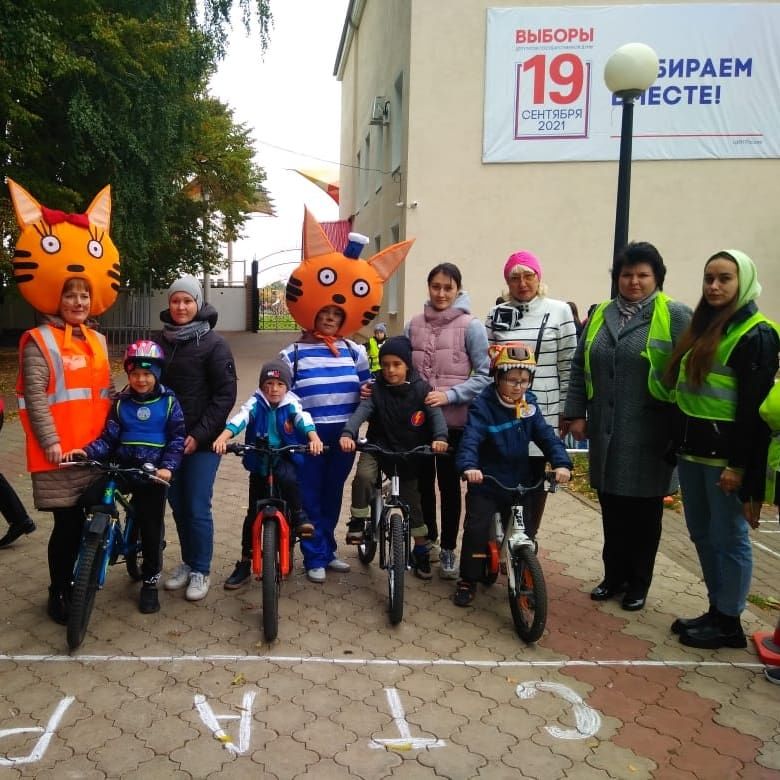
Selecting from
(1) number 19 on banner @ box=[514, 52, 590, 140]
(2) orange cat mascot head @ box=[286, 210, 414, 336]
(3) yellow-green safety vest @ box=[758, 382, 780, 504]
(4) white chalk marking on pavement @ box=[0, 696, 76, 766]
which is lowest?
(4) white chalk marking on pavement @ box=[0, 696, 76, 766]

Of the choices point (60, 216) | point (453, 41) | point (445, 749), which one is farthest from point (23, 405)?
point (453, 41)

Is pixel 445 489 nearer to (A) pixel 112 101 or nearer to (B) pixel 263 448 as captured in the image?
(B) pixel 263 448

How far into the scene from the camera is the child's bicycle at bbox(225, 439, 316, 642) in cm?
392

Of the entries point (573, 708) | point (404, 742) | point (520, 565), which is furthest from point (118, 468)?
point (573, 708)

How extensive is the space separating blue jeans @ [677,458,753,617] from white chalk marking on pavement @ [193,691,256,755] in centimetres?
246

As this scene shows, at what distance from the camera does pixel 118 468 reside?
387 cm

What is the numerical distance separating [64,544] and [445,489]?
2286 mm

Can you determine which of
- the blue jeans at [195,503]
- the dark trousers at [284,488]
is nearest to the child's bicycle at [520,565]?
the dark trousers at [284,488]

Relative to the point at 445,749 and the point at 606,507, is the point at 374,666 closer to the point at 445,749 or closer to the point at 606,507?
the point at 445,749

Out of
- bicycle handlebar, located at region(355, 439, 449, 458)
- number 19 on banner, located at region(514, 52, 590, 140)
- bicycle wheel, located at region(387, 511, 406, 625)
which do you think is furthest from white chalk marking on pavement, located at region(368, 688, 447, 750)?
number 19 on banner, located at region(514, 52, 590, 140)

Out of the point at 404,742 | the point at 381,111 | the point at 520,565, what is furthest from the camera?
the point at 381,111

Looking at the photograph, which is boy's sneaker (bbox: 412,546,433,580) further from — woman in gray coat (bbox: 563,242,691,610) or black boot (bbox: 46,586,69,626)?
black boot (bbox: 46,586,69,626)

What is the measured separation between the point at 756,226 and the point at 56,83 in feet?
41.7

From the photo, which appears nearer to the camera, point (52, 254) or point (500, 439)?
point (52, 254)
